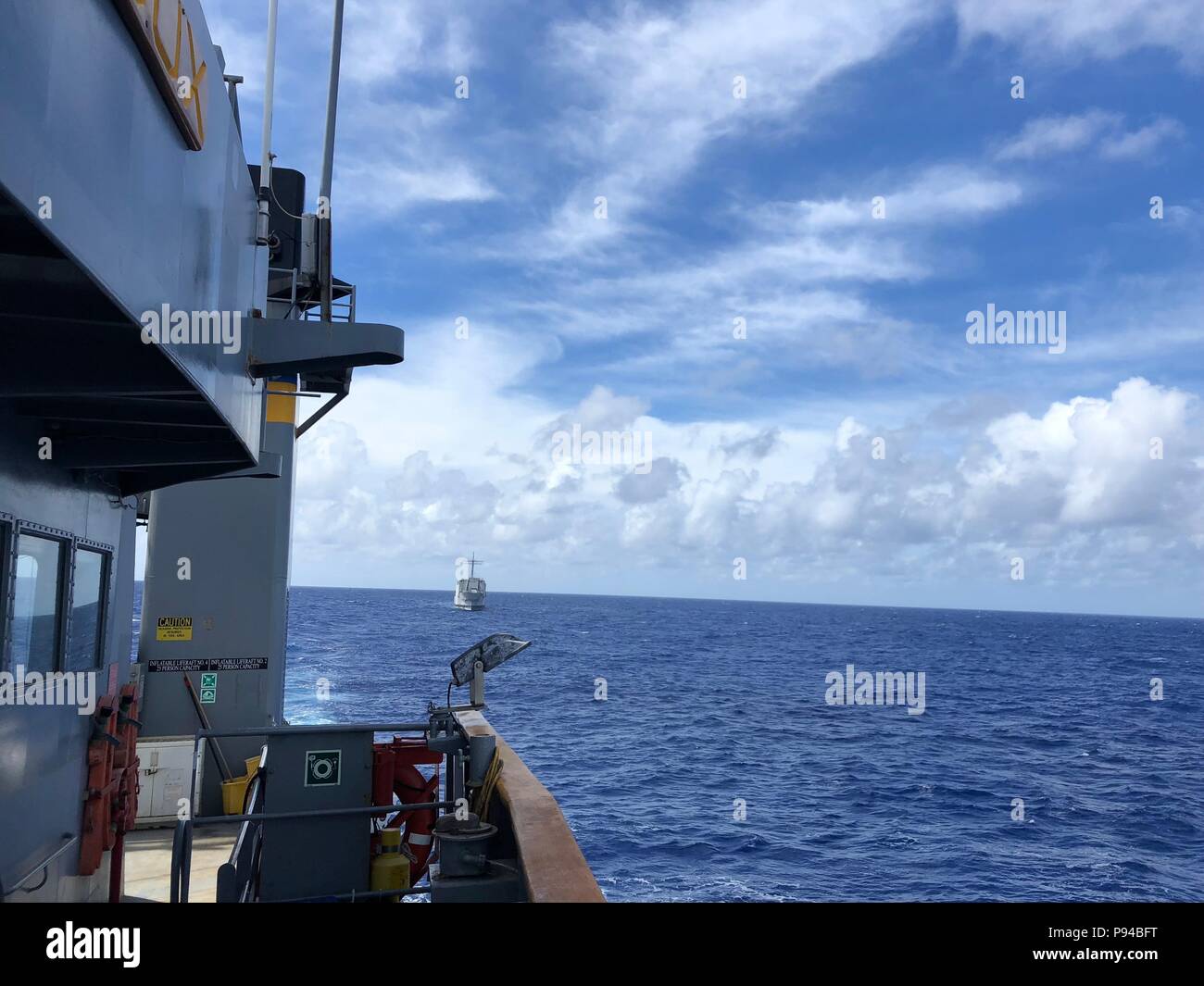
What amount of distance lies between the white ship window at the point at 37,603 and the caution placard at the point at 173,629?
8.16 meters

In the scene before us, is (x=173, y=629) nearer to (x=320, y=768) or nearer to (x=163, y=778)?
(x=163, y=778)

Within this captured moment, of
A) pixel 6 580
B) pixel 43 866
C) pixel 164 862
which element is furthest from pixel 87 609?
pixel 164 862

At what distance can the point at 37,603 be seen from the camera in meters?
5.00

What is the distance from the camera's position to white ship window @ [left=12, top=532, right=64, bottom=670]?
4676 millimetres

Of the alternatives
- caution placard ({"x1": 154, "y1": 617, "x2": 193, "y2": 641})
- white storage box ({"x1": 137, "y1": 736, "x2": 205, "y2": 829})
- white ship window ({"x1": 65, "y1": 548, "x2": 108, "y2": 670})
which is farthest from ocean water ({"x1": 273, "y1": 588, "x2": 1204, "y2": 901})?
white ship window ({"x1": 65, "y1": 548, "x2": 108, "y2": 670})

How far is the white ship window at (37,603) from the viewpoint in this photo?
184 inches

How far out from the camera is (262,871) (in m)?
7.13

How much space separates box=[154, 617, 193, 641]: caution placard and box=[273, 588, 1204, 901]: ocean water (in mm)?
9869

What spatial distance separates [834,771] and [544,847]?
30.9 meters

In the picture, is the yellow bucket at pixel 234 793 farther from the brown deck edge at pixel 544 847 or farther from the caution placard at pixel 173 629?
the brown deck edge at pixel 544 847

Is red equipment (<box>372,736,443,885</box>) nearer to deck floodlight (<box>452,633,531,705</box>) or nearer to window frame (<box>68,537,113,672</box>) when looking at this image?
deck floodlight (<box>452,633,531,705</box>)

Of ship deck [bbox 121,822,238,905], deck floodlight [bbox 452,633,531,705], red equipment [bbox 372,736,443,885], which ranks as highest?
deck floodlight [bbox 452,633,531,705]

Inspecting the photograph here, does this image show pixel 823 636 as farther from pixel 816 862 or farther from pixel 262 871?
pixel 262 871

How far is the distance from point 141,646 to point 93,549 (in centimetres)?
752
